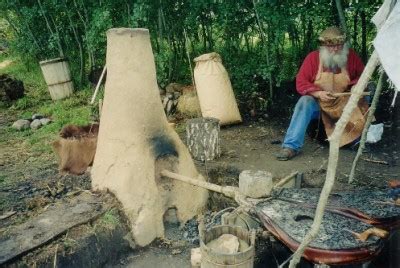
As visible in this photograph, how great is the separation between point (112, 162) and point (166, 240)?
1033 millimetres

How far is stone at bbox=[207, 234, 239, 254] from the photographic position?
9.89 feet

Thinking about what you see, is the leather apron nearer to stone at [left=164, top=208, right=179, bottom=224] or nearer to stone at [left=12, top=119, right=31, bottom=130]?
stone at [left=164, top=208, right=179, bottom=224]

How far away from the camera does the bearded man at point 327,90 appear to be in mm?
5129

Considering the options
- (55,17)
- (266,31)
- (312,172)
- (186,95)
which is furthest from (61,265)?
(55,17)

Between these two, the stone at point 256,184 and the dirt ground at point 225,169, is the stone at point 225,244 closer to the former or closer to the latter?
the stone at point 256,184

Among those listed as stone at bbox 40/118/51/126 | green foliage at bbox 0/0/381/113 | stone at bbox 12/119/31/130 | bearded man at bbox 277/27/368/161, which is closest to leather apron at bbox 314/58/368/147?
bearded man at bbox 277/27/368/161

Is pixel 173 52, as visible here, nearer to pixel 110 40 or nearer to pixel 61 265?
pixel 110 40

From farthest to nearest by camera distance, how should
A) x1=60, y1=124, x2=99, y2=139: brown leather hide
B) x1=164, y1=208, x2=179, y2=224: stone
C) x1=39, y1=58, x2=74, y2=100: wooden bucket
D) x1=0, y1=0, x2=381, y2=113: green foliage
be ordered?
x1=39, y1=58, x2=74, y2=100: wooden bucket
x1=0, y1=0, x2=381, y2=113: green foliage
x1=60, y1=124, x2=99, y2=139: brown leather hide
x1=164, y1=208, x2=179, y2=224: stone

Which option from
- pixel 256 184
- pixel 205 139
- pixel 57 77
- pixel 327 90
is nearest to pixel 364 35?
pixel 327 90

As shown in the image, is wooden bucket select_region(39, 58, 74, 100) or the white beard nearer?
the white beard

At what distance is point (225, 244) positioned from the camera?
3.07 m

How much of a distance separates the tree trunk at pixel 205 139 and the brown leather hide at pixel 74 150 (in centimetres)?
143

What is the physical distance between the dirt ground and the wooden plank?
0.24m

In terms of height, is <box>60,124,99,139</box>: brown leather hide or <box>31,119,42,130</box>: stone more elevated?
<box>60,124,99,139</box>: brown leather hide
